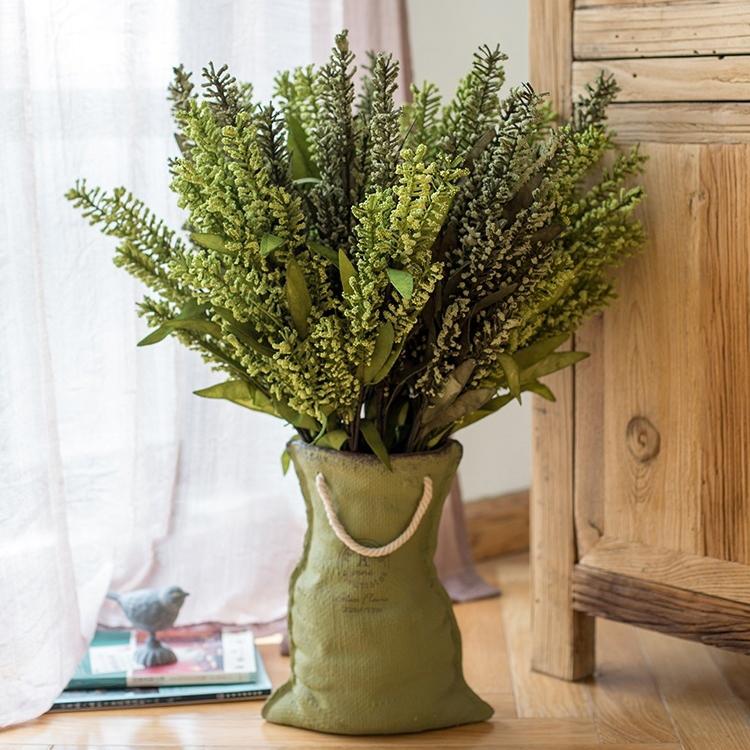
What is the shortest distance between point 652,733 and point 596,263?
0.54 meters

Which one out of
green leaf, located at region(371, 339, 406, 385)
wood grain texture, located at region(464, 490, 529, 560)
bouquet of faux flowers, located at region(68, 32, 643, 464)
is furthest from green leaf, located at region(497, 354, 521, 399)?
wood grain texture, located at region(464, 490, 529, 560)

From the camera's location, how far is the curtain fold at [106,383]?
144cm

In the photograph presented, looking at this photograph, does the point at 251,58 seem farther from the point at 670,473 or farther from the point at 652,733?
the point at 652,733

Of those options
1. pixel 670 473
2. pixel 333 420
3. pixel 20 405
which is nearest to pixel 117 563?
pixel 20 405

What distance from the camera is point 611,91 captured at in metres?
1.42

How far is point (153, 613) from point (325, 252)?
0.54 metres

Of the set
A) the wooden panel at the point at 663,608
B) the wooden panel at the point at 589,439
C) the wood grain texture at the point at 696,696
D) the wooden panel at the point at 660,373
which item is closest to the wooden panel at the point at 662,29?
the wooden panel at the point at 660,373

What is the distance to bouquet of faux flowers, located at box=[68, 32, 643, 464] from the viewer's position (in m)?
1.25

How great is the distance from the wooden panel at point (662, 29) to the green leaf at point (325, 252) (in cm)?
42

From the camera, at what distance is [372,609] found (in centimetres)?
140

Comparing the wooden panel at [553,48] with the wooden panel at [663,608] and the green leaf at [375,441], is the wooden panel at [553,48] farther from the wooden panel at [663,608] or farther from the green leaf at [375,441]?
the wooden panel at [663,608]

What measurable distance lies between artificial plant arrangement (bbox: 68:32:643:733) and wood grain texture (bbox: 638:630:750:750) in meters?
0.25

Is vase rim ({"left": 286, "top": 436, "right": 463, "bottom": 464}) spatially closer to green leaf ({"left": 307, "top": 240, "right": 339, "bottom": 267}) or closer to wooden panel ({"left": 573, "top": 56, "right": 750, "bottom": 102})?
green leaf ({"left": 307, "top": 240, "right": 339, "bottom": 267})

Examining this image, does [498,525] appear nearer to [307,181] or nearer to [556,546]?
[556,546]
